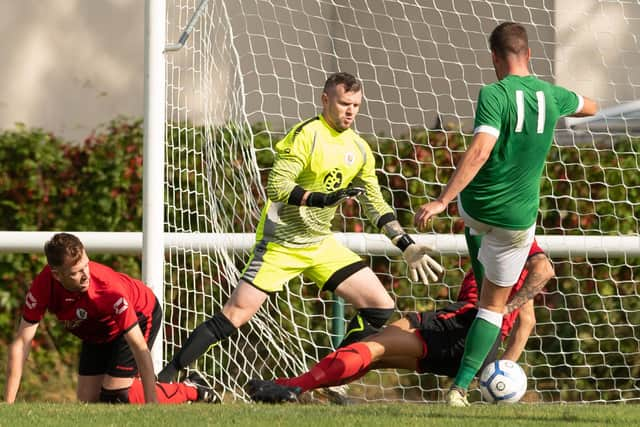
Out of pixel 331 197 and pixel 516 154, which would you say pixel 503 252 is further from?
pixel 331 197

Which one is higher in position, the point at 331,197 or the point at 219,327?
the point at 331,197

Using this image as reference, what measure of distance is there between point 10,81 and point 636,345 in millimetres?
7137

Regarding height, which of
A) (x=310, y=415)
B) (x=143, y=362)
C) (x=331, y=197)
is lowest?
(x=310, y=415)

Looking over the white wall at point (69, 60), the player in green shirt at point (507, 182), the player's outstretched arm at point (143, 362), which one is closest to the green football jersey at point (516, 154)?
the player in green shirt at point (507, 182)

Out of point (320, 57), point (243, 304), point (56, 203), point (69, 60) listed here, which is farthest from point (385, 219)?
point (69, 60)

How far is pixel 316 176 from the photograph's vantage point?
766 cm

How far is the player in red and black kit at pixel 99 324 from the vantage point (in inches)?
270

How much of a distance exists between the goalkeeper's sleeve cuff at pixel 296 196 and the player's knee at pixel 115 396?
1.58 meters

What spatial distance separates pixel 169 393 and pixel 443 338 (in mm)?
1574

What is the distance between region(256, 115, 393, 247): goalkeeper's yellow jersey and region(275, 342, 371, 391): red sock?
0.82 m

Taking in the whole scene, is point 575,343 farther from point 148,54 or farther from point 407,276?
point 148,54

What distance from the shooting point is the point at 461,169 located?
6316 millimetres

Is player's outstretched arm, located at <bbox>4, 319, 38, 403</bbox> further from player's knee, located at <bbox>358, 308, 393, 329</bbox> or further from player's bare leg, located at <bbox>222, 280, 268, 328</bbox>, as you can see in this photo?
player's knee, located at <bbox>358, 308, 393, 329</bbox>

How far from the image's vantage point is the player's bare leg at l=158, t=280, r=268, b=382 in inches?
294
